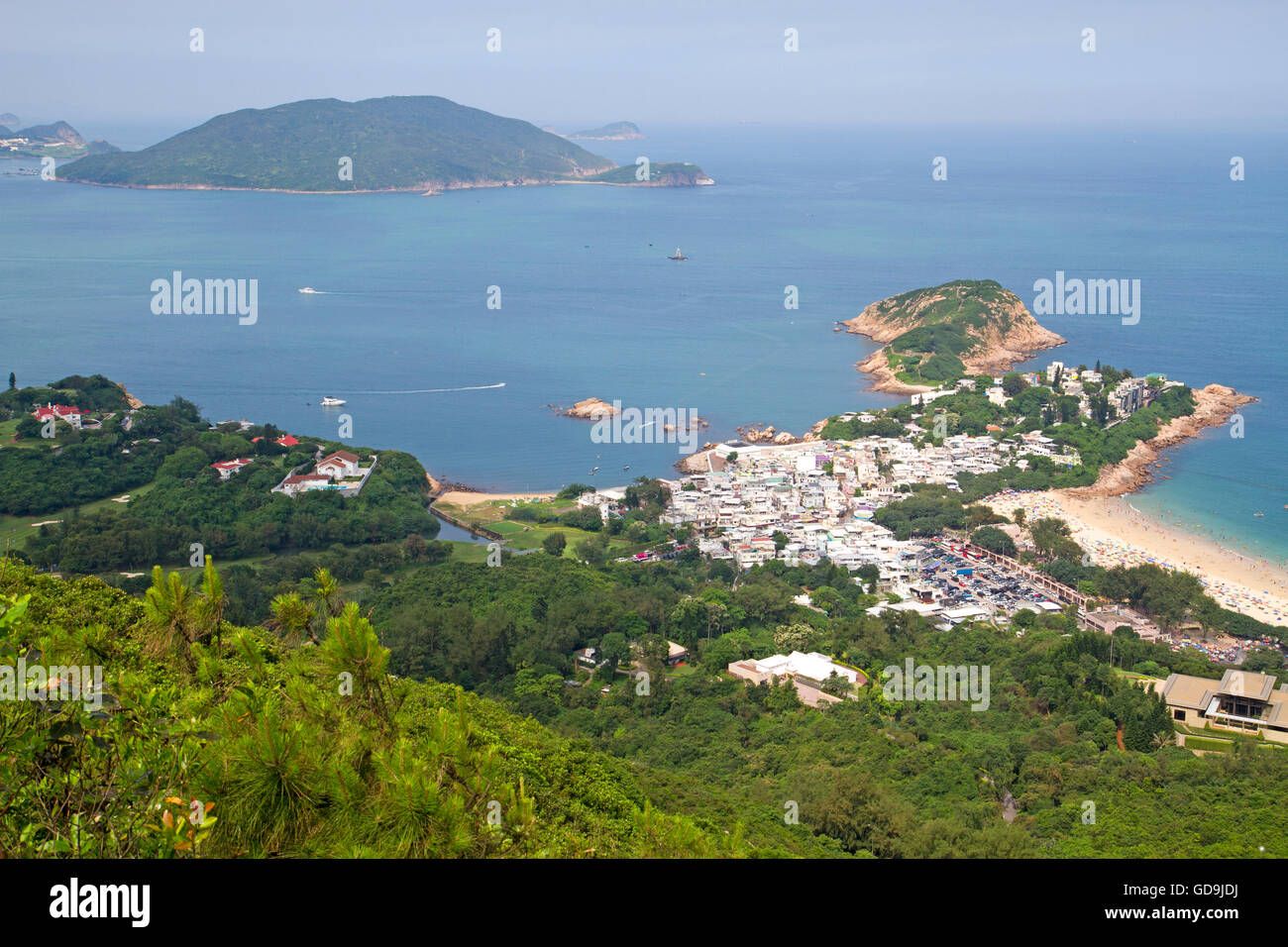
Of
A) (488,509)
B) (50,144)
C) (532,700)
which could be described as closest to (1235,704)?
(532,700)

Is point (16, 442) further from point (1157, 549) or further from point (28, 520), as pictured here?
point (1157, 549)

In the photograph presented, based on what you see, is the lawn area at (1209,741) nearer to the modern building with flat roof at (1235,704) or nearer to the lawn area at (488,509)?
the modern building with flat roof at (1235,704)

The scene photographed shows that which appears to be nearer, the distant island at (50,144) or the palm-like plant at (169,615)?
the palm-like plant at (169,615)

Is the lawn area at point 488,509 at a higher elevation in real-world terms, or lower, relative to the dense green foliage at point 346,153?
lower

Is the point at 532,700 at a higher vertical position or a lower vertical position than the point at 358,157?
lower

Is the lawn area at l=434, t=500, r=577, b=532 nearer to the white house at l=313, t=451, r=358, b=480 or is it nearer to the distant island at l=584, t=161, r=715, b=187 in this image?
the white house at l=313, t=451, r=358, b=480

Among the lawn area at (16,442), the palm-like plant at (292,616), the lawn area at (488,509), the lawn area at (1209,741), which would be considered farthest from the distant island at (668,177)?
the palm-like plant at (292,616)
